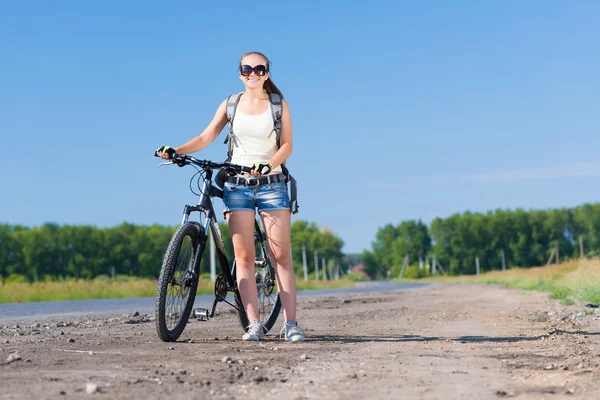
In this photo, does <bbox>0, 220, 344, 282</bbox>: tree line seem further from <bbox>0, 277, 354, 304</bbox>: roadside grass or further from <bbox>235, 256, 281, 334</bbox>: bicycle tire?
<bbox>235, 256, 281, 334</bbox>: bicycle tire

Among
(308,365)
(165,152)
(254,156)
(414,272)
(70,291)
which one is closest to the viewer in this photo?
(308,365)

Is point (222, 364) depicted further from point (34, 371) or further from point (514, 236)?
point (514, 236)

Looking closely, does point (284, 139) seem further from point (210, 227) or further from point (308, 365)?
point (308, 365)

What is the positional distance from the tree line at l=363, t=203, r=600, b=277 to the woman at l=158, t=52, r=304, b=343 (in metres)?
129

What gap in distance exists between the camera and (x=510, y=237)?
448 feet

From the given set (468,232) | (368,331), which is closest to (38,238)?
(468,232)

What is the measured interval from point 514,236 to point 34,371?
454ft

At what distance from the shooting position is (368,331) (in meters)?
7.88

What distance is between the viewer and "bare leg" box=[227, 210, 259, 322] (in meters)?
Answer: 6.39

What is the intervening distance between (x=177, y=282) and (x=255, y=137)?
1.30 metres

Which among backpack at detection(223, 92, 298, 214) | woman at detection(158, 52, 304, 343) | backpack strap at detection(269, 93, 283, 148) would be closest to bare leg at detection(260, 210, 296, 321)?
woman at detection(158, 52, 304, 343)

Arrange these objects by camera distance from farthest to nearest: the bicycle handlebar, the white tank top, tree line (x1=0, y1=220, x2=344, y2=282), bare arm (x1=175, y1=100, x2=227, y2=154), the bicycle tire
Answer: tree line (x1=0, y1=220, x2=344, y2=282) < the bicycle tire < bare arm (x1=175, y1=100, x2=227, y2=154) < the white tank top < the bicycle handlebar

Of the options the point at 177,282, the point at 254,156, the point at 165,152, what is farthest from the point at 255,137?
the point at 177,282


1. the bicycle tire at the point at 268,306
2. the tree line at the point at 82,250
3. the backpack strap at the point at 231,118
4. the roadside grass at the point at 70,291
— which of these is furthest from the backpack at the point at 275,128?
the tree line at the point at 82,250
